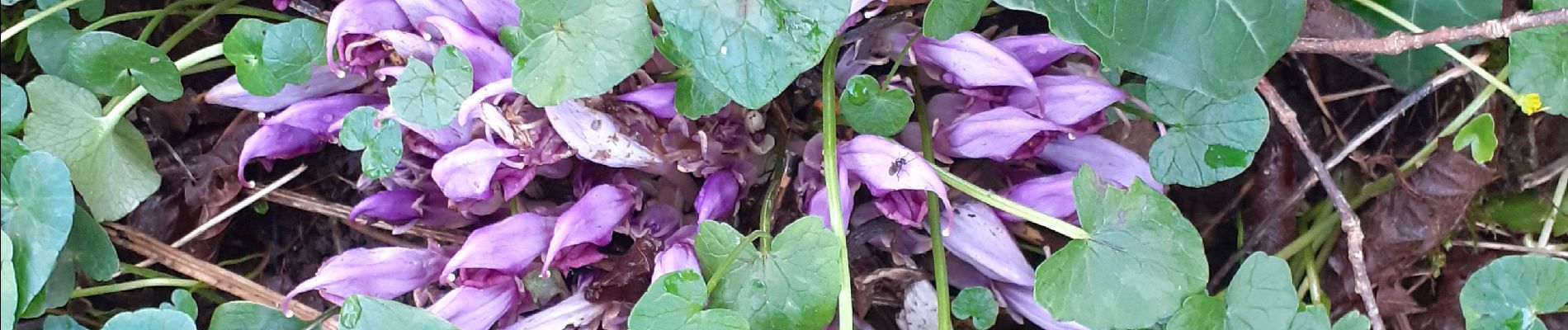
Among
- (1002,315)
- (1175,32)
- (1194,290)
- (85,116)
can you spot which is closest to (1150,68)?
(1175,32)

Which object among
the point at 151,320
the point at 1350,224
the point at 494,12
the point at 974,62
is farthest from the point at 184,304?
the point at 1350,224

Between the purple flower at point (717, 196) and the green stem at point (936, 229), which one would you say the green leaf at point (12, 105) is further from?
the green stem at point (936, 229)

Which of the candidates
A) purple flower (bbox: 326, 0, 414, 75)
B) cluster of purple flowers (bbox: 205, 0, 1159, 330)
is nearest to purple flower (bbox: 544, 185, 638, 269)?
cluster of purple flowers (bbox: 205, 0, 1159, 330)

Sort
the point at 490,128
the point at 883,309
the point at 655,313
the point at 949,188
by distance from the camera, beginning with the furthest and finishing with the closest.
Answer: the point at 883,309, the point at 949,188, the point at 490,128, the point at 655,313

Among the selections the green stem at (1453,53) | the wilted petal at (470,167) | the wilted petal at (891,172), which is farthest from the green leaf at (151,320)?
the green stem at (1453,53)

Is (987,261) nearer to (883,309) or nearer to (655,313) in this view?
(883,309)

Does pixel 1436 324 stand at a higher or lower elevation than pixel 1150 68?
lower
